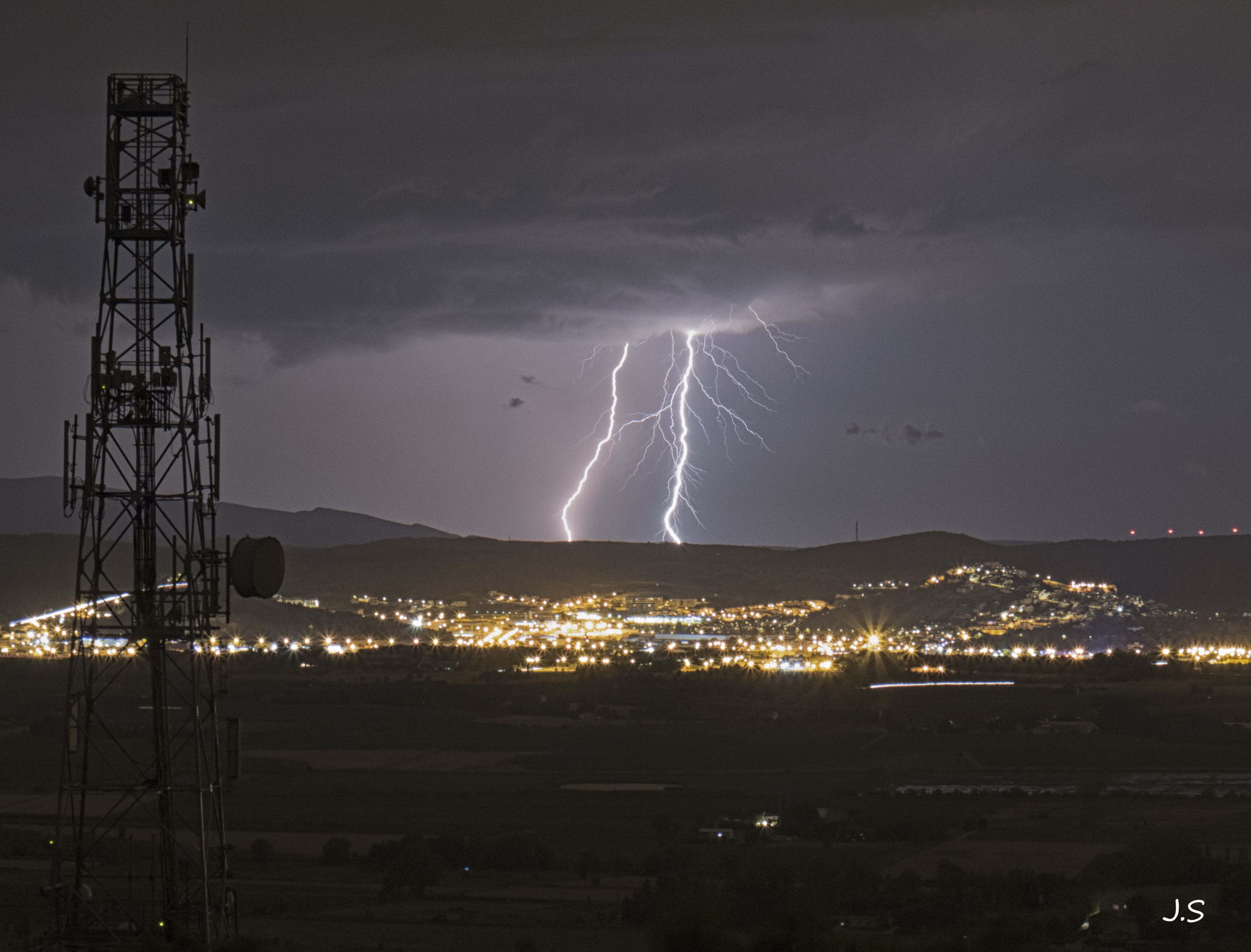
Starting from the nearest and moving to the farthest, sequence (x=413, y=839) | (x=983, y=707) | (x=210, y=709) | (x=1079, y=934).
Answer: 1. (x=210, y=709)
2. (x=1079, y=934)
3. (x=413, y=839)
4. (x=983, y=707)

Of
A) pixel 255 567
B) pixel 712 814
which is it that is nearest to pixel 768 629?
pixel 712 814

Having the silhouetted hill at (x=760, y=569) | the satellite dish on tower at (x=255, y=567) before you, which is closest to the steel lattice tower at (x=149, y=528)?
the satellite dish on tower at (x=255, y=567)

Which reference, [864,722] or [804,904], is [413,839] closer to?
[804,904]

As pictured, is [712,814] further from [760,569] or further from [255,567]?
[760,569]

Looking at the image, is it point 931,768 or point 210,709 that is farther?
point 931,768

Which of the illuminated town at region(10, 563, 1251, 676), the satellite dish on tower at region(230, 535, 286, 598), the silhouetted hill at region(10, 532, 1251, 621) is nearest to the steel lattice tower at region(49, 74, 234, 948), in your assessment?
the satellite dish on tower at region(230, 535, 286, 598)

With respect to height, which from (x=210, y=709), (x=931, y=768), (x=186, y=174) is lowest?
(x=931, y=768)

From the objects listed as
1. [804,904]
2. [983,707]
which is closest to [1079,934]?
[804,904]
